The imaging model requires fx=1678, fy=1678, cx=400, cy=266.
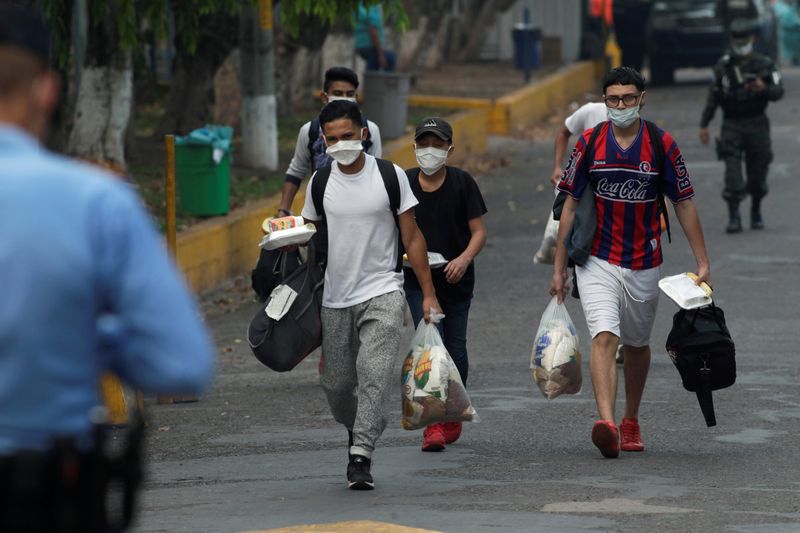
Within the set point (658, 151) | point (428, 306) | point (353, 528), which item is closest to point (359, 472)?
point (353, 528)

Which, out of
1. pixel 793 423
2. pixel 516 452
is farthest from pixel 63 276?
pixel 793 423

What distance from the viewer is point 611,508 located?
21.0ft

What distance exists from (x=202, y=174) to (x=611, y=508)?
817 cm

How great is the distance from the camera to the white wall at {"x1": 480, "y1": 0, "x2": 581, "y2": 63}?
35719 mm

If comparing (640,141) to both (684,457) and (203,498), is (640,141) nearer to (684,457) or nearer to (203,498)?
(684,457)

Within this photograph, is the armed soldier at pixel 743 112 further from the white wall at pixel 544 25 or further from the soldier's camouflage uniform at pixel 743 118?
the white wall at pixel 544 25

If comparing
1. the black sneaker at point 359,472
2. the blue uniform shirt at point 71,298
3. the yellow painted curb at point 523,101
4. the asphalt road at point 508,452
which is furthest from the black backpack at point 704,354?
the yellow painted curb at point 523,101

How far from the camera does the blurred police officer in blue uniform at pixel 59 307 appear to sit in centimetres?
301

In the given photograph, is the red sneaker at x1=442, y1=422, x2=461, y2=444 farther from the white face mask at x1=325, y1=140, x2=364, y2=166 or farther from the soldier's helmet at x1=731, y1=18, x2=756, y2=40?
the soldier's helmet at x1=731, y1=18, x2=756, y2=40

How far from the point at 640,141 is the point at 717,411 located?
5.66 feet

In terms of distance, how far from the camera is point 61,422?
10.3ft

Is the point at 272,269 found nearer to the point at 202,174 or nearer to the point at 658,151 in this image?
the point at 658,151

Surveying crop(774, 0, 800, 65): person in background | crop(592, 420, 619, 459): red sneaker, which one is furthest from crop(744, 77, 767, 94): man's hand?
crop(774, 0, 800, 65): person in background

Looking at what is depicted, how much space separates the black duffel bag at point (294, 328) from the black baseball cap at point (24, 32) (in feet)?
13.1
